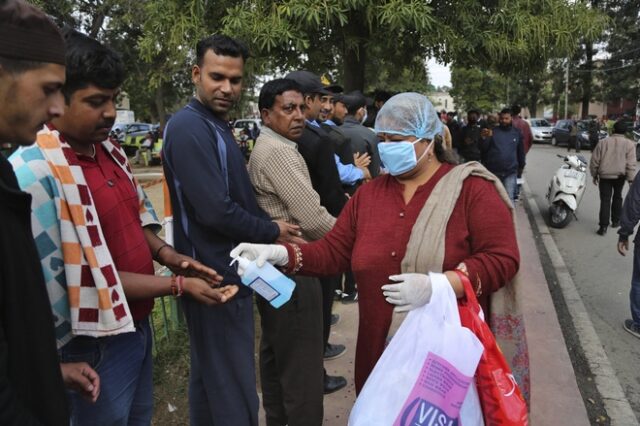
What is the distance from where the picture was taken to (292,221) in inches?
104

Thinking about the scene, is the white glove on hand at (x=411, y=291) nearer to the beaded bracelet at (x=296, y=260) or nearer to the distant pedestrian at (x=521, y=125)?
the beaded bracelet at (x=296, y=260)

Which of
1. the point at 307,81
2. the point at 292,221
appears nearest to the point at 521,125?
the point at 307,81

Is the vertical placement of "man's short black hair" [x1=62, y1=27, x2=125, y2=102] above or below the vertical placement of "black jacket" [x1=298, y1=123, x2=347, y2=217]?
above

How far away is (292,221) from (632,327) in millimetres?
3598

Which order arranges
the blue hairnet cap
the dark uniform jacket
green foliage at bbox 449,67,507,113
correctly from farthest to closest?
1. green foliage at bbox 449,67,507,113
2. the dark uniform jacket
3. the blue hairnet cap

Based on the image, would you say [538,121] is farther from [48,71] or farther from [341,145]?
[48,71]

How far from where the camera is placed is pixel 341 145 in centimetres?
402

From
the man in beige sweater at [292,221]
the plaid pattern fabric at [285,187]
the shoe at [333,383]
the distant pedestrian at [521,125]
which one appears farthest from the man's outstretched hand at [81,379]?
the distant pedestrian at [521,125]

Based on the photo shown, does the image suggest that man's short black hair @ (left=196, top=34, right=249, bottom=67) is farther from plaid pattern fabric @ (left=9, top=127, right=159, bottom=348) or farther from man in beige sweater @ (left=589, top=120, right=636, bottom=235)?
man in beige sweater @ (left=589, top=120, right=636, bottom=235)

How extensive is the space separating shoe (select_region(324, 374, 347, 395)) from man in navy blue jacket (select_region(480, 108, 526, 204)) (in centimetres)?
595

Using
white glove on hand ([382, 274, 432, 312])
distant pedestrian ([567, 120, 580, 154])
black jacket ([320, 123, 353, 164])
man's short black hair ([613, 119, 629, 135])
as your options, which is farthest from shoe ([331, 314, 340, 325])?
distant pedestrian ([567, 120, 580, 154])

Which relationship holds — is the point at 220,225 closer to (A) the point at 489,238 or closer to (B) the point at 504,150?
(A) the point at 489,238

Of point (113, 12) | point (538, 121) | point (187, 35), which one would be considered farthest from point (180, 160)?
point (538, 121)

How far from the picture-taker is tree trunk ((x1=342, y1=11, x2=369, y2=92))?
200 inches
